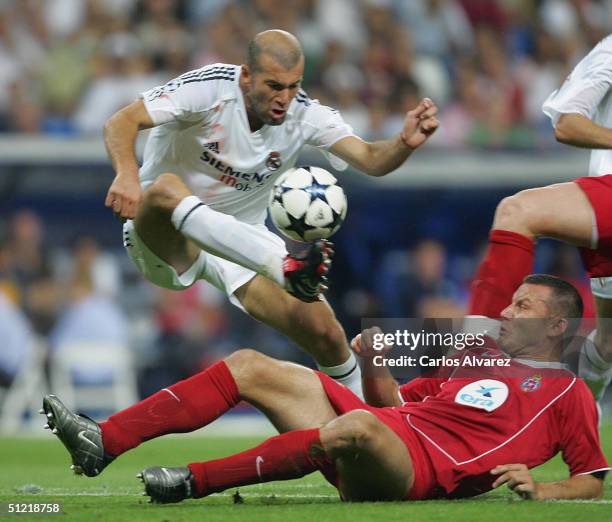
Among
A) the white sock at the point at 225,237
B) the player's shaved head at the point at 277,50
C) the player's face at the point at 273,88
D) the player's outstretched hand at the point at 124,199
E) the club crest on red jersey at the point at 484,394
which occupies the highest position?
the player's shaved head at the point at 277,50

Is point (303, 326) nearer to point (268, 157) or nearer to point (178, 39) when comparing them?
point (268, 157)

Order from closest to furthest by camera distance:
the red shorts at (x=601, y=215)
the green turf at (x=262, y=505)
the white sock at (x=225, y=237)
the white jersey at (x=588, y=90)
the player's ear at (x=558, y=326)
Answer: the green turf at (x=262, y=505) → the player's ear at (x=558, y=326) → the red shorts at (x=601, y=215) → the white jersey at (x=588, y=90) → the white sock at (x=225, y=237)

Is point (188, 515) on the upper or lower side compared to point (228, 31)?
lower

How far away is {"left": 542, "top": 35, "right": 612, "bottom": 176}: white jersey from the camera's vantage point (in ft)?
18.8

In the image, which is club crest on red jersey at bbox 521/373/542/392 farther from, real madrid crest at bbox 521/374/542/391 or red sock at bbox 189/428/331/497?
red sock at bbox 189/428/331/497

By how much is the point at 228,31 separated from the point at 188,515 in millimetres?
10159

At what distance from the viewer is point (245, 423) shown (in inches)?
553

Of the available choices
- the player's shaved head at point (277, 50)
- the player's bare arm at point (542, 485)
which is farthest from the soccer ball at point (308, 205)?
the player's bare arm at point (542, 485)

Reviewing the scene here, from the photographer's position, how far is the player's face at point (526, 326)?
530 cm

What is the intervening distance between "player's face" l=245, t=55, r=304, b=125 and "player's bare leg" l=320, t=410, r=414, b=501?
2.28 m

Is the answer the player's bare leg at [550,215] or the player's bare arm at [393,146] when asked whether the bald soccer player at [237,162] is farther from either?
the player's bare leg at [550,215]

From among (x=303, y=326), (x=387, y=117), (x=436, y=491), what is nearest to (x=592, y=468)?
(x=436, y=491)

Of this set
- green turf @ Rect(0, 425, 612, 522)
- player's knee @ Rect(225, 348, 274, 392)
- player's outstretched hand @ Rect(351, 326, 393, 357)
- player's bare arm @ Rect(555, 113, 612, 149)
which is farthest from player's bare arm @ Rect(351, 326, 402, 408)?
player's bare arm @ Rect(555, 113, 612, 149)

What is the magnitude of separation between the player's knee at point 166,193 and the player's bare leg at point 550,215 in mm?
1654
